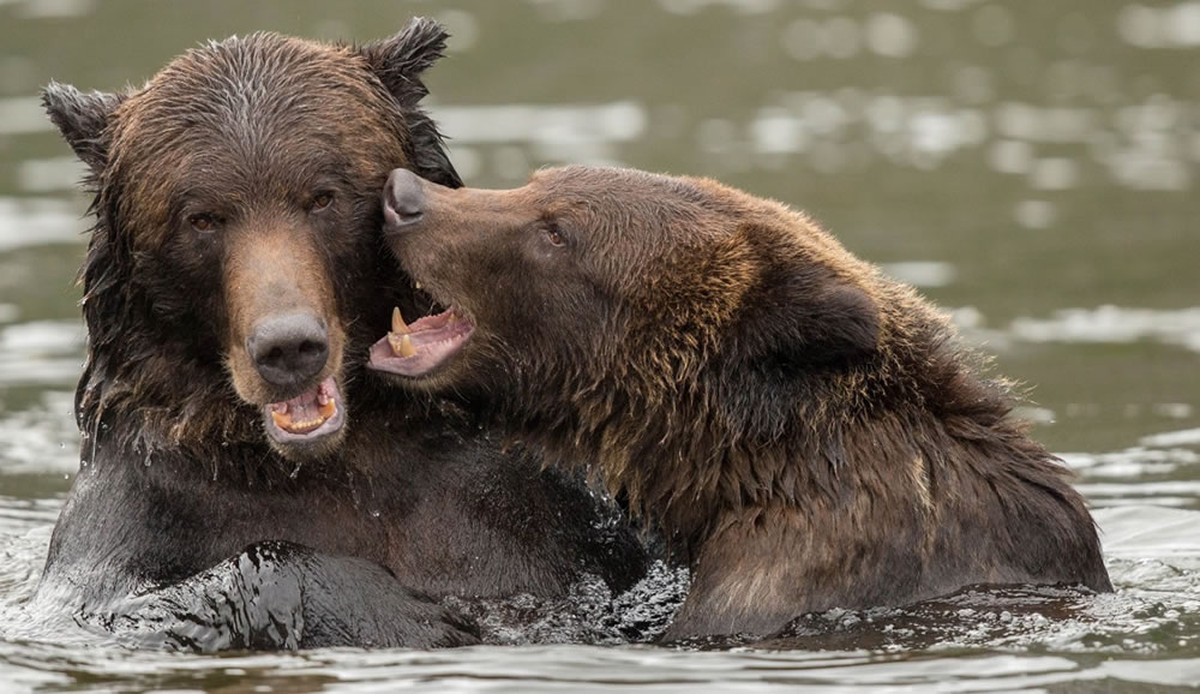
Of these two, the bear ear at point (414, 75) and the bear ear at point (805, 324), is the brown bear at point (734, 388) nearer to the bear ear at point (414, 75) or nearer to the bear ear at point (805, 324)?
the bear ear at point (805, 324)

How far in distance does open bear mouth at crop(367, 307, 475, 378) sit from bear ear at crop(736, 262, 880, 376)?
3.71 feet

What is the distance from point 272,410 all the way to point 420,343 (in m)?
0.71

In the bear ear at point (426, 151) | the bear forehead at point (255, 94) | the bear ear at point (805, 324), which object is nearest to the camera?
the bear ear at point (805, 324)

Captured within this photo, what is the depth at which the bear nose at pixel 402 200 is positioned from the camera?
8547 mm

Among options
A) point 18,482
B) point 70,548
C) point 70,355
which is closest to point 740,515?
point 70,548

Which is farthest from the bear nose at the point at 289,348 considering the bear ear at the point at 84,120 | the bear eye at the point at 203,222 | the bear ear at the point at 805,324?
the bear ear at the point at 805,324

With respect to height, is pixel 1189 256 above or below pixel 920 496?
above

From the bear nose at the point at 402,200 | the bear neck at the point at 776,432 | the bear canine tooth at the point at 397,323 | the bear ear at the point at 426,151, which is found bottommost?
the bear neck at the point at 776,432

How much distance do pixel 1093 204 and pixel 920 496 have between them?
11.1m

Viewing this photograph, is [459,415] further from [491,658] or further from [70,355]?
[70,355]

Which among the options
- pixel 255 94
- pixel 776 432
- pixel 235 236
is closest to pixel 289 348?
pixel 235 236

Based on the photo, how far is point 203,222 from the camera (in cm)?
846

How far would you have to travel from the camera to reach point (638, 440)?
8.78 meters

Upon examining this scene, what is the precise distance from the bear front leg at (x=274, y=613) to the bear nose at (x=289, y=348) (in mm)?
746
